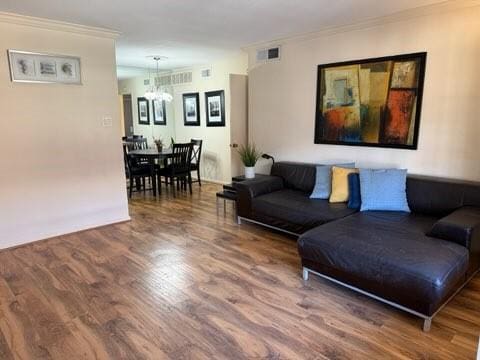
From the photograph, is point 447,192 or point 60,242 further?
point 60,242

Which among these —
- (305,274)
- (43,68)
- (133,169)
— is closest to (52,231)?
(43,68)

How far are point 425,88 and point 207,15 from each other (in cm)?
237

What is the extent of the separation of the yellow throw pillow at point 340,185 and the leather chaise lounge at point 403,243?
0.34ft

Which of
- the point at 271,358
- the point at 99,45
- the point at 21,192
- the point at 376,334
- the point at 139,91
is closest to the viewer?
the point at 271,358

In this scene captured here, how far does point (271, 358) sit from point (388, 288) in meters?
A: 0.95

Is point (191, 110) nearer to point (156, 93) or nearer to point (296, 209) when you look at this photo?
point (156, 93)

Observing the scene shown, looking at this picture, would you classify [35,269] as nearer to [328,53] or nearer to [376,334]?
[376,334]

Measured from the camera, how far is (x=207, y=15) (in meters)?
3.35

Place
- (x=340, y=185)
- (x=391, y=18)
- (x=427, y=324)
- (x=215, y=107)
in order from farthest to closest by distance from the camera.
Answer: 1. (x=215, y=107)
2. (x=340, y=185)
3. (x=391, y=18)
4. (x=427, y=324)

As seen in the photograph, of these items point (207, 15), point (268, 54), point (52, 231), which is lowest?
point (52, 231)

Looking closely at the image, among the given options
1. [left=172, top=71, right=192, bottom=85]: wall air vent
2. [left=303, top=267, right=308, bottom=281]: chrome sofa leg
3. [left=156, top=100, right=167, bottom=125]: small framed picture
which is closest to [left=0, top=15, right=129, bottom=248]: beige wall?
[left=303, top=267, right=308, bottom=281]: chrome sofa leg

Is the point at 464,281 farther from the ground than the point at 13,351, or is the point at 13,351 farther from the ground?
the point at 464,281

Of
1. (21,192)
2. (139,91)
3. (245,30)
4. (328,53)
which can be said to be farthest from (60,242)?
(139,91)

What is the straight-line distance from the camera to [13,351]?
1.93m
